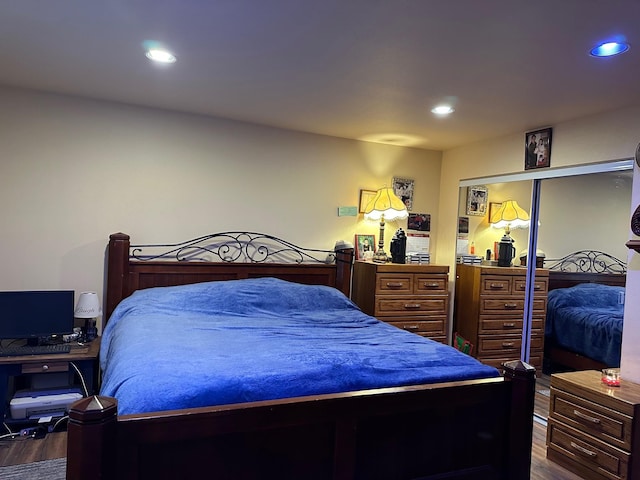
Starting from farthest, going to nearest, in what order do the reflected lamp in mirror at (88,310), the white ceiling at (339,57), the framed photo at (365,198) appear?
the framed photo at (365,198) → the reflected lamp in mirror at (88,310) → the white ceiling at (339,57)

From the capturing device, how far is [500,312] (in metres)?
3.81

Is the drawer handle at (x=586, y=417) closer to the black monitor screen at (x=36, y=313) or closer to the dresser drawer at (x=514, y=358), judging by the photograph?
the dresser drawer at (x=514, y=358)

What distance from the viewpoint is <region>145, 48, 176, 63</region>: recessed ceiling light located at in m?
2.28

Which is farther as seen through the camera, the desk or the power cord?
the power cord

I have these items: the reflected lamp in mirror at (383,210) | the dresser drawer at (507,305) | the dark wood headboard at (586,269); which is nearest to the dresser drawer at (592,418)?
the dark wood headboard at (586,269)

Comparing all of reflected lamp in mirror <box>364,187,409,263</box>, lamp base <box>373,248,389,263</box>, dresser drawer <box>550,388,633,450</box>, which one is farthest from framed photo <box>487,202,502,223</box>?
dresser drawer <box>550,388,633,450</box>

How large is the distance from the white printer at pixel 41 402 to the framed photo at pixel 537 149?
3.67 metres

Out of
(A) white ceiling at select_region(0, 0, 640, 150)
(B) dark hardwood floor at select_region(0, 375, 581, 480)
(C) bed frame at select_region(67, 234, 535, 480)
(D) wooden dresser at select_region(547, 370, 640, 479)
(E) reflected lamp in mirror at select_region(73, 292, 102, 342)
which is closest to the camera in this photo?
(C) bed frame at select_region(67, 234, 535, 480)

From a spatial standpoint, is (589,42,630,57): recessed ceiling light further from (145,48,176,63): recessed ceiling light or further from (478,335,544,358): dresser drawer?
(478,335,544,358): dresser drawer

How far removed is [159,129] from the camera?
344 centimetres

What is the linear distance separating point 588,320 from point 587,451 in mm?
983

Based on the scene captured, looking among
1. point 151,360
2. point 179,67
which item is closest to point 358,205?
point 179,67

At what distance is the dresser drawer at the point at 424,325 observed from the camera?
3785 mm

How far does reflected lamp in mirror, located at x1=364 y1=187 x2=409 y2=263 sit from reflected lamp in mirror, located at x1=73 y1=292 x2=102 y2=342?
2319 mm
